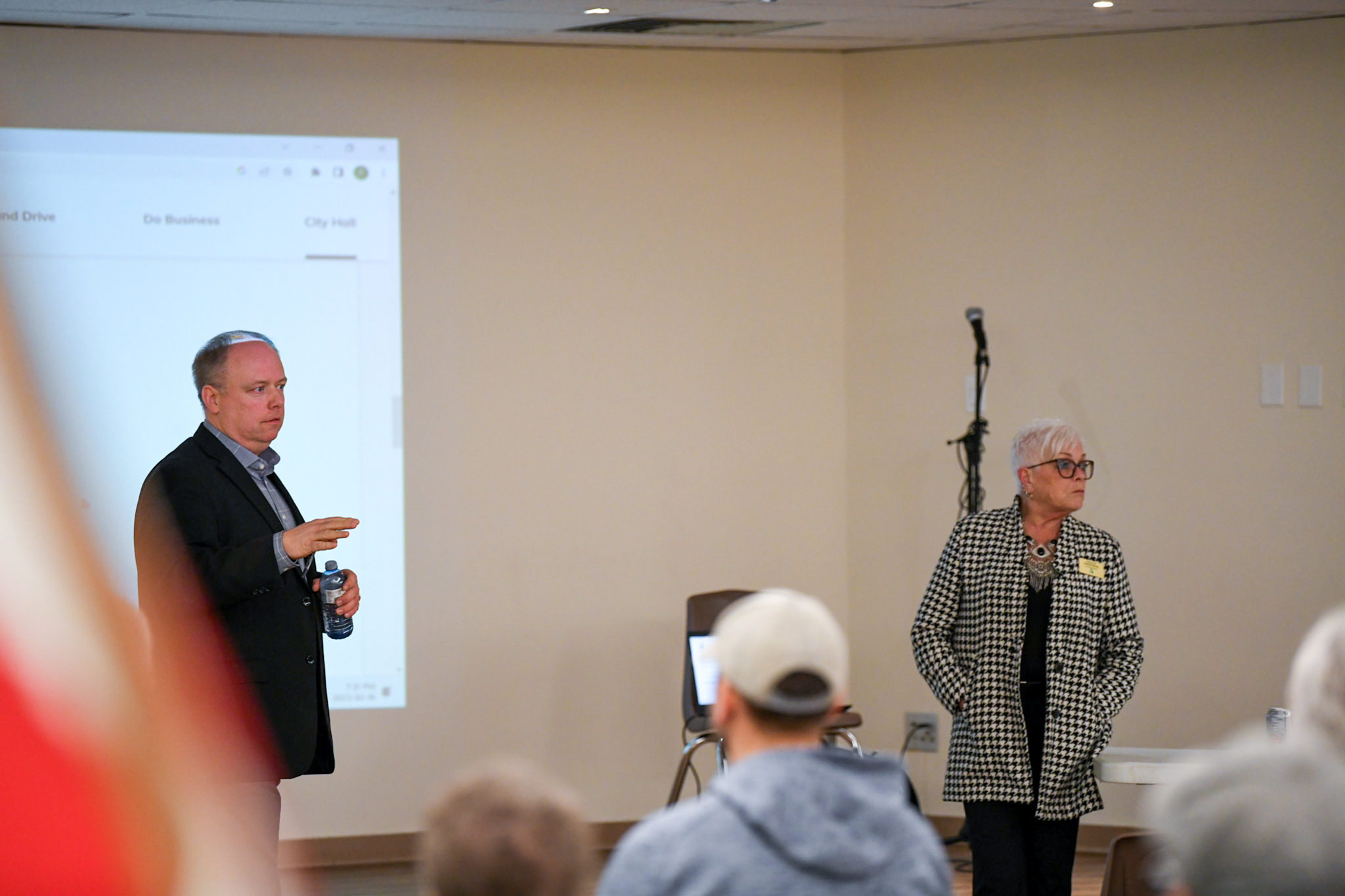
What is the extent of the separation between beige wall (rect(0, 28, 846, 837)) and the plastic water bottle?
2096 millimetres

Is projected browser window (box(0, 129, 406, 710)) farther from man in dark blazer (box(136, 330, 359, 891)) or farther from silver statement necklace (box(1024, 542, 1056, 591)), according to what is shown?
silver statement necklace (box(1024, 542, 1056, 591))

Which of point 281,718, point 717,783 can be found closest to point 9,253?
point 281,718

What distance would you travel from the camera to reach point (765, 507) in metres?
5.75

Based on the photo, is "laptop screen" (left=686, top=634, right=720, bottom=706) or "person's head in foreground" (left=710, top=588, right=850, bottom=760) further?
"laptop screen" (left=686, top=634, right=720, bottom=706)

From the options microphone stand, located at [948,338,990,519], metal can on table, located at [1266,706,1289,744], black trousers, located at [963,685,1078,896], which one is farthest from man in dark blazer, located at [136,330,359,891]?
microphone stand, located at [948,338,990,519]

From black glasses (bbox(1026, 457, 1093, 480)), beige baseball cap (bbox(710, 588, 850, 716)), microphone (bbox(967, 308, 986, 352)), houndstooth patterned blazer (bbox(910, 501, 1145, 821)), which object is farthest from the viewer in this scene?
microphone (bbox(967, 308, 986, 352))

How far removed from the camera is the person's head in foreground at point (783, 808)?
160 centimetres

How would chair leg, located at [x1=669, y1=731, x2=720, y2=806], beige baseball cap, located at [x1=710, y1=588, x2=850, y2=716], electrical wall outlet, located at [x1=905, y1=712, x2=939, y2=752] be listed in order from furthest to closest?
electrical wall outlet, located at [x1=905, y1=712, x2=939, y2=752] → chair leg, located at [x1=669, y1=731, x2=720, y2=806] → beige baseball cap, located at [x1=710, y1=588, x2=850, y2=716]

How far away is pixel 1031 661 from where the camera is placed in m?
3.52

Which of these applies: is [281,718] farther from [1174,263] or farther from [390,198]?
[1174,263]

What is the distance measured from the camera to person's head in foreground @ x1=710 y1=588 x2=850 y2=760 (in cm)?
174

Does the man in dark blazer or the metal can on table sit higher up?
the man in dark blazer

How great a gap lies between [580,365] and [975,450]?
1.52 m

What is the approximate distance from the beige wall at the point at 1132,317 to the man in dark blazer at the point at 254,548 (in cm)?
298
